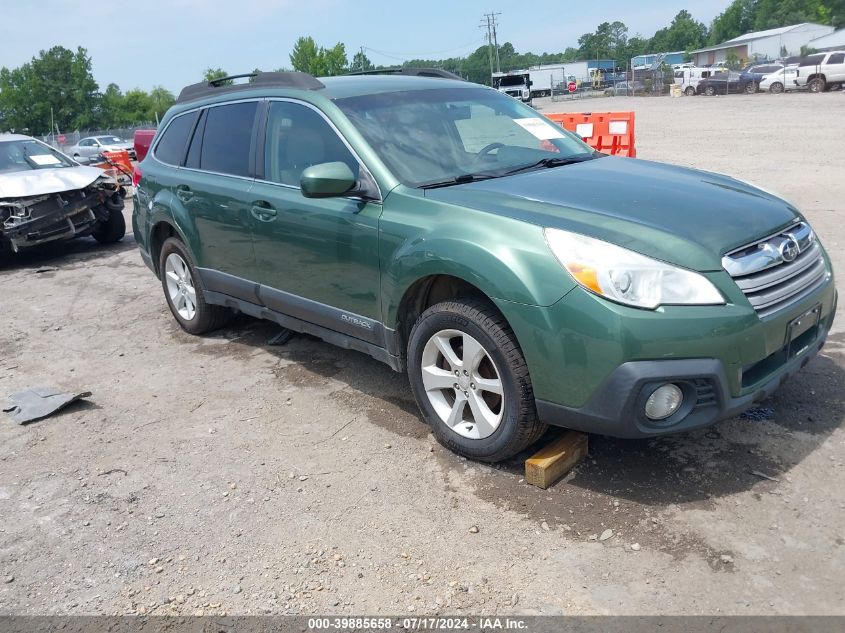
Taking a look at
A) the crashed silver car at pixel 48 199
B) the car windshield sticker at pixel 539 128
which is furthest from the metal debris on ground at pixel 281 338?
the crashed silver car at pixel 48 199

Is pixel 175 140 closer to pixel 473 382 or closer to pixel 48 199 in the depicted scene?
pixel 473 382

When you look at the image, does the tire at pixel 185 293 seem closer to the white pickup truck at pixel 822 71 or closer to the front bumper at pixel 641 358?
the front bumper at pixel 641 358

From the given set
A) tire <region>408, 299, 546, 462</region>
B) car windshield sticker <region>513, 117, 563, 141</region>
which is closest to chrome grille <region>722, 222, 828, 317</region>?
tire <region>408, 299, 546, 462</region>

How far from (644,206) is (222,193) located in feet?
9.21

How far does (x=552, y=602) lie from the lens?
267 cm

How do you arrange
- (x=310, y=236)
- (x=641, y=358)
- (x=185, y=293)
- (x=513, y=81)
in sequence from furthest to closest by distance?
1. (x=513, y=81)
2. (x=185, y=293)
3. (x=310, y=236)
4. (x=641, y=358)

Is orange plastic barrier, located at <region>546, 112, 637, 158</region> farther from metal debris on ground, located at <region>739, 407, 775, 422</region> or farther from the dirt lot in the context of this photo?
metal debris on ground, located at <region>739, 407, 775, 422</region>

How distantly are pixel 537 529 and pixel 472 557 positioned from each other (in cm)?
32

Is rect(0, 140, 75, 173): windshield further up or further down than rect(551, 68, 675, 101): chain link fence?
further up

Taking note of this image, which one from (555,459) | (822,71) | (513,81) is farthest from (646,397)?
(513,81)

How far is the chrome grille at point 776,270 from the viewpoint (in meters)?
3.10

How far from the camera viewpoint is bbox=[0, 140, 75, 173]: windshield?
387 inches

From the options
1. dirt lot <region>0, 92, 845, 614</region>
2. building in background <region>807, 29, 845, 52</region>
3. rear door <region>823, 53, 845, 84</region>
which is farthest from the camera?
building in background <region>807, 29, 845, 52</region>

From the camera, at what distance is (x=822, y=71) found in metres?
36.7
